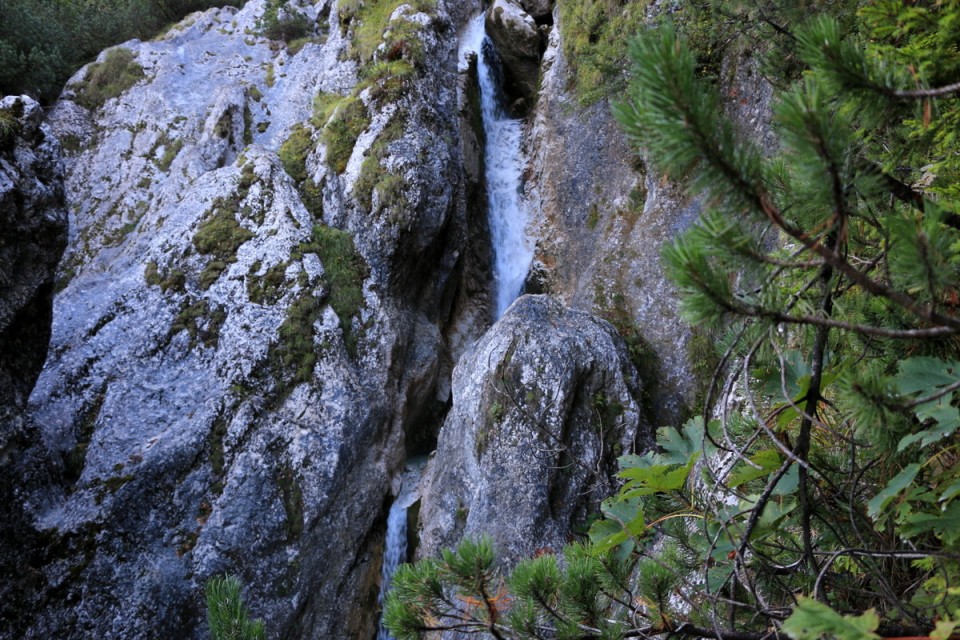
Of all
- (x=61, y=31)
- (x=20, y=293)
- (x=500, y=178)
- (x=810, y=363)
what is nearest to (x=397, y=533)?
(x=20, y=293)

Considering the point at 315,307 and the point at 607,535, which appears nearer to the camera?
the point at 607,535

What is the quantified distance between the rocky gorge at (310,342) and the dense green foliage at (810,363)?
80.0 inches

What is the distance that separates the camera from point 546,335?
7789 millimetres

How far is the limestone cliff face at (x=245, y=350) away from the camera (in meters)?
6.66

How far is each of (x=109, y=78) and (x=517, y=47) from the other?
10.5 m

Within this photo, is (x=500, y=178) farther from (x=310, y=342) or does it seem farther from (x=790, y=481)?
(x=790, y=481)

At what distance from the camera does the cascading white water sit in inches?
473

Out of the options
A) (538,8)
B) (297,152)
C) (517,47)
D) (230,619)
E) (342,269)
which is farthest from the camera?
(538,8)

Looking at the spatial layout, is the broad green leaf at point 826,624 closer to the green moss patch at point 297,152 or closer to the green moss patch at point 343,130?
the green moss patch at point 343,130

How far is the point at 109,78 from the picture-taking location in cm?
1398

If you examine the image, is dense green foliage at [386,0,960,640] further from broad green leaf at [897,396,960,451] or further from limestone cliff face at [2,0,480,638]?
limestone cliff face at [2,0,480,638]

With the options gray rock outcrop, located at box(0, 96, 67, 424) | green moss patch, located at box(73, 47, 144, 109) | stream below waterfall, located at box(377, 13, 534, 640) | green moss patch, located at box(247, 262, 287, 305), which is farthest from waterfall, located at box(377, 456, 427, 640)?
green moss patch, located at box(73, 47, 144, 109)

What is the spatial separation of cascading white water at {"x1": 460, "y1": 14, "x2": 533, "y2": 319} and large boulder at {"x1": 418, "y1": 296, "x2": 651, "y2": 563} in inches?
146

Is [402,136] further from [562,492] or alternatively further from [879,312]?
[879,312]
